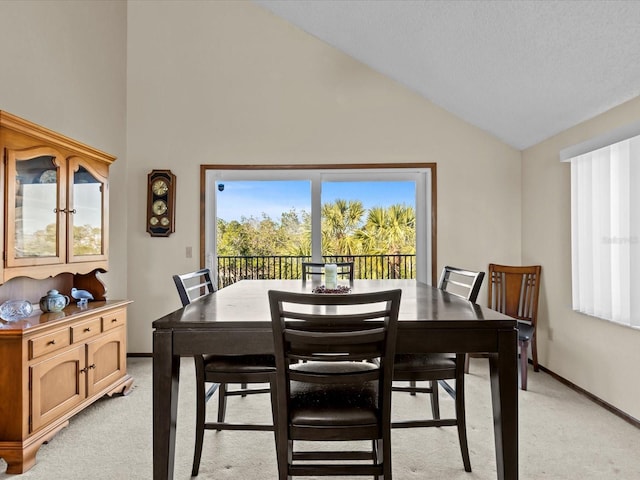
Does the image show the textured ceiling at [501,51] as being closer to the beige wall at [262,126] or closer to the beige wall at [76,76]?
the beige wall at [262,126]

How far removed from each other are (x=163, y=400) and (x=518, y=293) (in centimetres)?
321

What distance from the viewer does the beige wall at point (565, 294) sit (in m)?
2.73

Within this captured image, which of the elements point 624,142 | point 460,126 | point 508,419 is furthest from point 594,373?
point 460,126

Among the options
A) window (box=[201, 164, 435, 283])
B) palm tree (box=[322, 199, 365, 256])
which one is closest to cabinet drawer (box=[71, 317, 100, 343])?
window (box=[201, 164, 435, 283])

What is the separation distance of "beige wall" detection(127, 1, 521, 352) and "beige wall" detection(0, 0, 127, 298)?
0.48ft

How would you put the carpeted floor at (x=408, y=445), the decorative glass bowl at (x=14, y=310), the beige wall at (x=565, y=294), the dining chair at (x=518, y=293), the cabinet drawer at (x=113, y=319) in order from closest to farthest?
the carpeted floor at (x=408, y=445) < the decorative glass bowl at (x=14, y=310) < the beige wall at (x=565, y=294) < the cabinet drawer at (x=113, y=319) < the dining chair at (x=518, y=293)

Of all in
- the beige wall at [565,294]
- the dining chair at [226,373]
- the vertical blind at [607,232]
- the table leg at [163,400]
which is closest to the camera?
the table leg at [163,400]

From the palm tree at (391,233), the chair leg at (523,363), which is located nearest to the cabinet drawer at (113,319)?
the palm tree at (391,233)

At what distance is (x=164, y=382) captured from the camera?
1.56 metres

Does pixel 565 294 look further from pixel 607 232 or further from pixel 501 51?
pixel 501 51

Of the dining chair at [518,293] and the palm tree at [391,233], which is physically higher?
the palm tree at [391,233]

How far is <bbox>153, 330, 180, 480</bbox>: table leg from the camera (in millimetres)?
1563

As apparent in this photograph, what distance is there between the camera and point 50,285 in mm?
3006

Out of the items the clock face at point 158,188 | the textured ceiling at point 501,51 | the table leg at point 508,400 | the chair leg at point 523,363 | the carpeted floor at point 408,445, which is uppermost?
the textured ceiling at point 501,51
